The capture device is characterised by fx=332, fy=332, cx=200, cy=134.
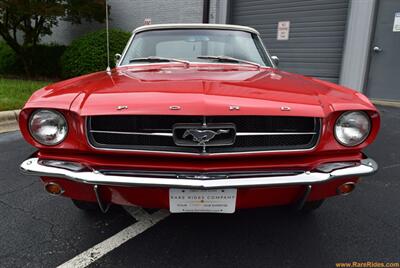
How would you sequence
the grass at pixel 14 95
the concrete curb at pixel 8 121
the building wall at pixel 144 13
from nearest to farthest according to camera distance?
1. the concrete curb at pixel 8 121
2. the grass at pixel 14 95
3. the building wall at pixel 144 13

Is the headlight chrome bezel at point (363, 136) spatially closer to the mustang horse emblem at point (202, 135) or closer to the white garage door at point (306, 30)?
the mustang horse emblem at point (202, 135)

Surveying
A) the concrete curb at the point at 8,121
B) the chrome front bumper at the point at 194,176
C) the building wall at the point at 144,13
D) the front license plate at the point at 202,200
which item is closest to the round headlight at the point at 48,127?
the chrome front bumper at the point at 194,176

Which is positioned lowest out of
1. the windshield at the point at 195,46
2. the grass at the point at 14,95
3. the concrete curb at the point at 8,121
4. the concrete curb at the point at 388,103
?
the concrete curb at the point at 8,121

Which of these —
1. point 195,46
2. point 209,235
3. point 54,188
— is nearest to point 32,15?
point 195,46

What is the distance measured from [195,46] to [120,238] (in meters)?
1.83

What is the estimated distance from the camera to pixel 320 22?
8.30 metres

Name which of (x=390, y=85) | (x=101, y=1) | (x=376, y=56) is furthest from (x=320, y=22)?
(x=101, y=1)

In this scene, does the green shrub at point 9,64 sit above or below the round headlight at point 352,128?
below

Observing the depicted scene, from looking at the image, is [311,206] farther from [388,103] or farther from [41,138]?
[388,103]

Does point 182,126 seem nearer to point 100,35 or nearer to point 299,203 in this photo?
point 299,203

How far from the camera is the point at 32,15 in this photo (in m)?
9.88

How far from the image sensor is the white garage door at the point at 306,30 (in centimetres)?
810

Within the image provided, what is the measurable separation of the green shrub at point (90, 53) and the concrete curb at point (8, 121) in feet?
13.5

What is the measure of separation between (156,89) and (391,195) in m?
2.45
